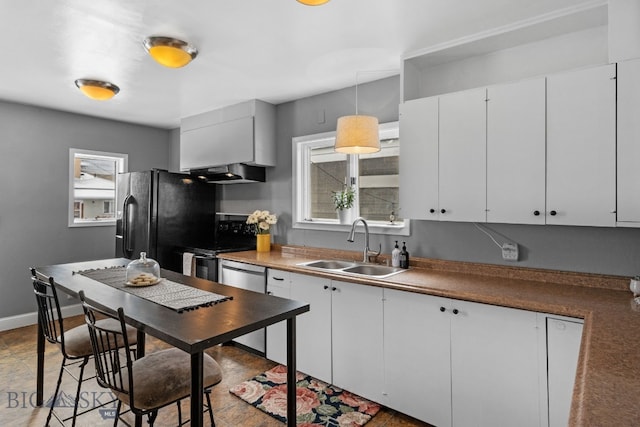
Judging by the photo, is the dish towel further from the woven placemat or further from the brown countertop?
the woven placemat

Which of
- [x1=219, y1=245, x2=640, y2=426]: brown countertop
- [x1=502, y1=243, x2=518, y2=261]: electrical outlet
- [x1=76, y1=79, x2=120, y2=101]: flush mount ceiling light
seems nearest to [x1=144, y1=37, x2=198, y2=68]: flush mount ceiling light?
[x1=76, y1=79, x2=120, y2=101]: flush mount ceiling light

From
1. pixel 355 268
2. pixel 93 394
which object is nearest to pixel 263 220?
pixel 355 268

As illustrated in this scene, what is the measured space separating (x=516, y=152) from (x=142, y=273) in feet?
7.76

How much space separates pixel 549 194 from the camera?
82.2 inches

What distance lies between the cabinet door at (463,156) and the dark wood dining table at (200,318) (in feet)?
4.14

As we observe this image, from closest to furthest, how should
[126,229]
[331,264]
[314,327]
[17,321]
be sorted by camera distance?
[314,327]
[331,264]
[17,321]
[126,229]

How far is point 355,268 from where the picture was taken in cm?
306

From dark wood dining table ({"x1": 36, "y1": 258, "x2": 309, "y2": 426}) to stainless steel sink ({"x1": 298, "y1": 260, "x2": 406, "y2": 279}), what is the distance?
94 cm

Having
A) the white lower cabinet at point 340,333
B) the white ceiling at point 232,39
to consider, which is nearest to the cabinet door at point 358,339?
the white lower cabinet at point 340,333

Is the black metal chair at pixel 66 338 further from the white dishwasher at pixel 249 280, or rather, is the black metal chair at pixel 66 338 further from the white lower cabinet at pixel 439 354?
the white lower cabinet at pixel 439 354

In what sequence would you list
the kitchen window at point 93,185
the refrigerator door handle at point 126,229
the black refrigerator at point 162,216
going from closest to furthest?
the black refrigerator at point 162,216 < the refrigerator door handle at point 126,229 < the kitchen window at point 93,185

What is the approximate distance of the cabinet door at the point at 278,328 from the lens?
118 inches

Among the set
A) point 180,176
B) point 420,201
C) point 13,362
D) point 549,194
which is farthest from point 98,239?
point 549,194

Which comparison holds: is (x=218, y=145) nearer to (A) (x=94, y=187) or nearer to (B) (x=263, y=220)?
(B) (x=263, y=220)
